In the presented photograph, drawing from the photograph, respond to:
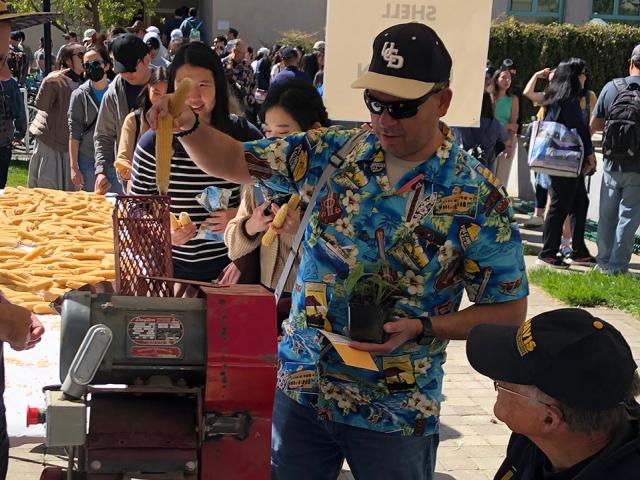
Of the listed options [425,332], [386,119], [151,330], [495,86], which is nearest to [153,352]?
[151,330]

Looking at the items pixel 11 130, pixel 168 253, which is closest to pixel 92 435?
pixel 168 253

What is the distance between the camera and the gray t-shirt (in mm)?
8477

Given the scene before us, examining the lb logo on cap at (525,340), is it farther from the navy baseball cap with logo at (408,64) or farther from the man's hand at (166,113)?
the man's hand at (166,113)

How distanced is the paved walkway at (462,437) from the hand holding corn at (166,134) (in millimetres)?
1372

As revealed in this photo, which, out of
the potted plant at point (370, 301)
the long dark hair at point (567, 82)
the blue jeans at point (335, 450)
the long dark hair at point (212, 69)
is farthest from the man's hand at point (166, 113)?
the long dark hair at point (567, 82)

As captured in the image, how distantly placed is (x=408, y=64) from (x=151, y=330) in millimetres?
1160

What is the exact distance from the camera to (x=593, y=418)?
201cm

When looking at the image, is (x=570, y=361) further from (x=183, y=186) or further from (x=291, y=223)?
(x=183, y=186)

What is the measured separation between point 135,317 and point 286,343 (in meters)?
1.00

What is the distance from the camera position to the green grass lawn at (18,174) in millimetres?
12336

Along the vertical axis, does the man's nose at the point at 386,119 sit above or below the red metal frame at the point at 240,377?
above

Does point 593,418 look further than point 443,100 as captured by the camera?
No

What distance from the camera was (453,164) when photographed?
2.66 m

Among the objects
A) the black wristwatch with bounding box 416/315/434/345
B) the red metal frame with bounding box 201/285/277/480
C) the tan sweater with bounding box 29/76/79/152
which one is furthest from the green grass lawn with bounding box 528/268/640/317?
the red metal frame with bounding box 201/285/277/480
